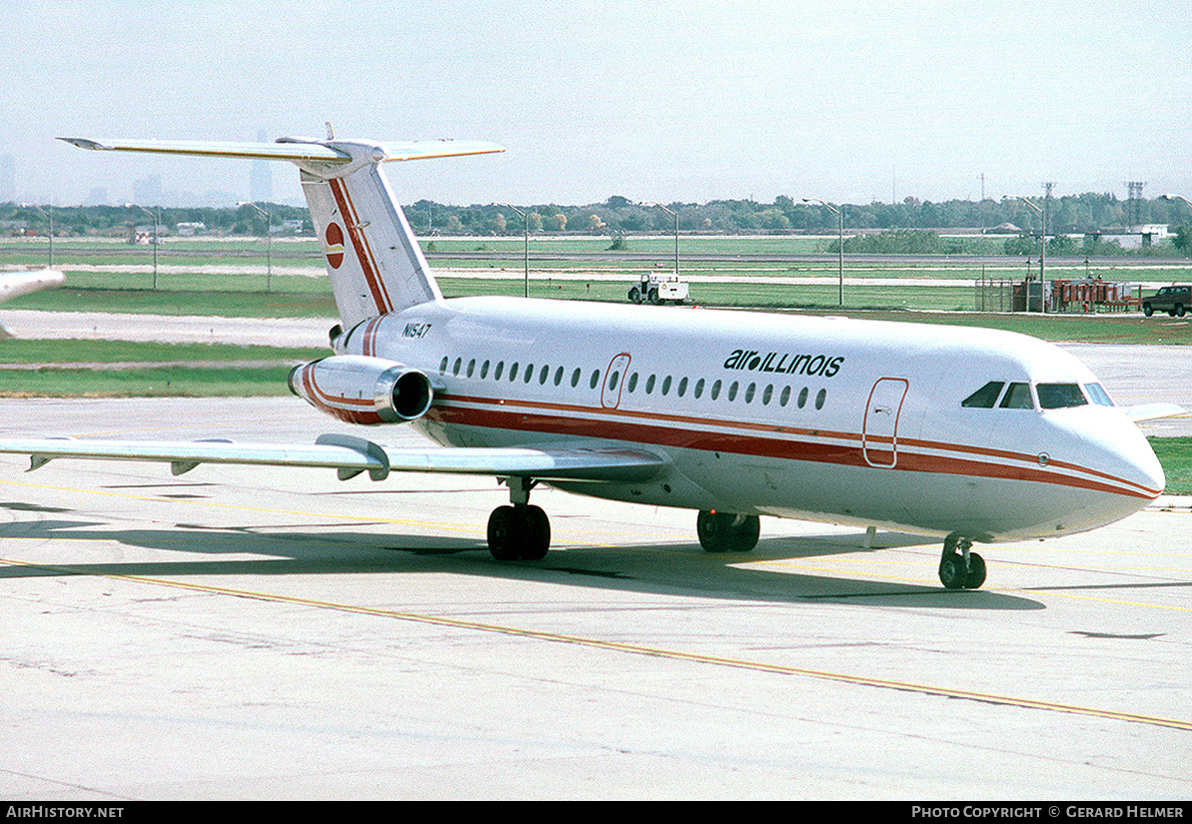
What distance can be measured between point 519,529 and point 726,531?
345 centimetres

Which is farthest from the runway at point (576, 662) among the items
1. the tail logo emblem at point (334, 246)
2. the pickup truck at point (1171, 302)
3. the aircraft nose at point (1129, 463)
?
the pickup truck at point (1171, 302)

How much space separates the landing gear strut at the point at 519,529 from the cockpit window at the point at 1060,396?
764 centimetres

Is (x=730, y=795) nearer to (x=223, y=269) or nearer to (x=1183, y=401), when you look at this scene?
(x=223, y=269)

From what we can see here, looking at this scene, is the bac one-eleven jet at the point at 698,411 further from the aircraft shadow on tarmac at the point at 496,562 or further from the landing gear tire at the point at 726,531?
the aircraft shadow on tarmac at the point at 496,562

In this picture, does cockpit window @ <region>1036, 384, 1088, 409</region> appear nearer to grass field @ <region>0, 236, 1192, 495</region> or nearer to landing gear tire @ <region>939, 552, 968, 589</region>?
grass field @ <region>0, 236, 1192, 495</region>

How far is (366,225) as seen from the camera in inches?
1230

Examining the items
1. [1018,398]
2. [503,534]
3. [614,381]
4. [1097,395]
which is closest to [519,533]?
[503,534]

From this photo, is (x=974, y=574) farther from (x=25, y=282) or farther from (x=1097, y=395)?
(x=25, y=282)

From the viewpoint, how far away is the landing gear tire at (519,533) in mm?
25703

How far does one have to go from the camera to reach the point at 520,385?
27.6 meters

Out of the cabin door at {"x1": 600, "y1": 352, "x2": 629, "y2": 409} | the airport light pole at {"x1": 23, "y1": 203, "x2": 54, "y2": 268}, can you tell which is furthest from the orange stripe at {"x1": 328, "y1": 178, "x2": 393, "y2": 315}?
the airport light pole at {"x1": 23, "y1": 203, "x2": 54, "y2": 268}

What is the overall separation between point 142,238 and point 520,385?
42.6 metres

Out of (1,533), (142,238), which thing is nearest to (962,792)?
(1,533)
